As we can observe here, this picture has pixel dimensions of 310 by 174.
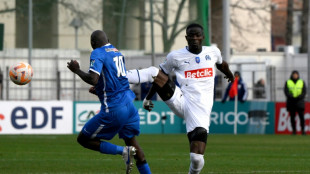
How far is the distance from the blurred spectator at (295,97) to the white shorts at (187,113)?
54.0 ft

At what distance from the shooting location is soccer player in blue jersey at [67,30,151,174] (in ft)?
35.7

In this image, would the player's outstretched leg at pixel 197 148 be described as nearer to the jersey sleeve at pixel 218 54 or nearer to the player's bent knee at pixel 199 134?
the player's bent knee at pixel 199 134

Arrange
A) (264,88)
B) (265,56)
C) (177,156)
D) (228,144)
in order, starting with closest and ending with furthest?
1. (177,156)
2. (228,144)
3. (264,88)
4. (265,56)

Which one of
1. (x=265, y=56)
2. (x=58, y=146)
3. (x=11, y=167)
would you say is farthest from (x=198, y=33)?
(x=265, y=56)

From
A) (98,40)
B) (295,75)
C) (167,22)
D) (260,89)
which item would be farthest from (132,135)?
(167,22)

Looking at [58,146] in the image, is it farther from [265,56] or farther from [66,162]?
[265,56]

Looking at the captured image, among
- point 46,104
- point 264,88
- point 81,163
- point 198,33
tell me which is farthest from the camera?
point 264,88

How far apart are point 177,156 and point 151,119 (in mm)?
11362

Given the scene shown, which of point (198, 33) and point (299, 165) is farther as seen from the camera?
point (299, 165)

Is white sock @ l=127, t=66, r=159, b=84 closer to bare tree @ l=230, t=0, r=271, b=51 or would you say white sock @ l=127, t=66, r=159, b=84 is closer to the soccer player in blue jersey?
the soccer player in blue jersey

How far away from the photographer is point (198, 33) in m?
11.0

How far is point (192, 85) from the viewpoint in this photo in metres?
11.1

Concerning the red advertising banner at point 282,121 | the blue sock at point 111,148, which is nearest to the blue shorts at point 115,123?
the blue sock at point 111,148

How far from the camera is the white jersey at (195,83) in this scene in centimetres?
1104
